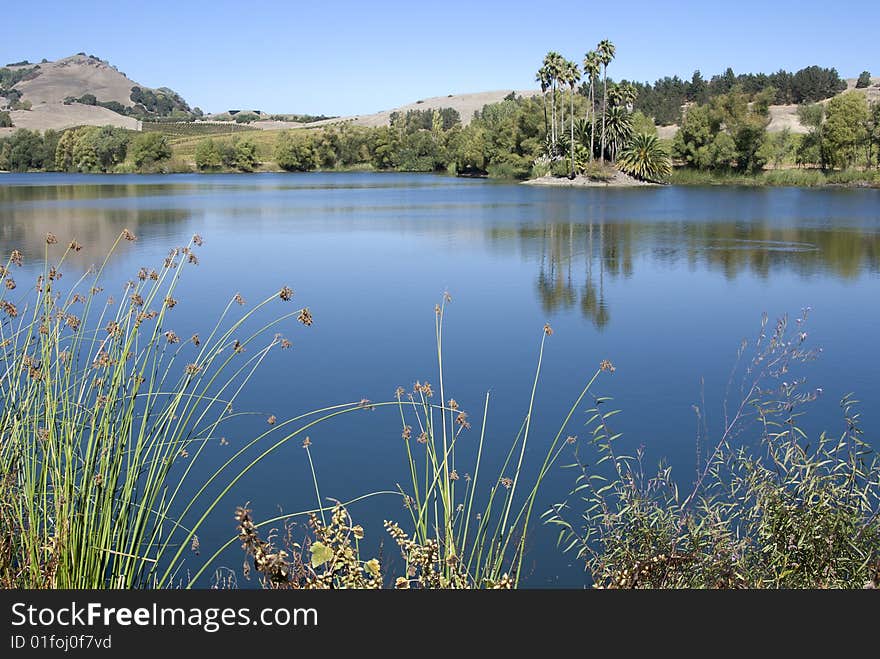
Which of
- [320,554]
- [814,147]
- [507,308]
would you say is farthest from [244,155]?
[320,554]

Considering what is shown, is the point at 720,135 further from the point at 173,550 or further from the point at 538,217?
the point at 173,550

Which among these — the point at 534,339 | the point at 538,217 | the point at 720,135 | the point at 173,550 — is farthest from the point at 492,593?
the point at 720,135

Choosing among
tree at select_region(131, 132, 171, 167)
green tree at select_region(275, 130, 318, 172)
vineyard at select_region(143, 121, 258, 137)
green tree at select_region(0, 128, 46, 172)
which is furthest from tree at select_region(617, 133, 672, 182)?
vineyard at select_region(143, 121, 258, 137)

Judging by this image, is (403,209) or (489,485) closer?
(489,485)

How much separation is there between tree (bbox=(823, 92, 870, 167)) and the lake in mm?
18249

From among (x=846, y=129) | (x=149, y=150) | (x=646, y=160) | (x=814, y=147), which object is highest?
(x=149, y=150)

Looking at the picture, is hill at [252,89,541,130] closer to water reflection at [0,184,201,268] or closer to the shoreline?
the shoreline

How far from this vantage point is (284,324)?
10633 mm

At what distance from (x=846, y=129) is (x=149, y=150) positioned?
5590cm

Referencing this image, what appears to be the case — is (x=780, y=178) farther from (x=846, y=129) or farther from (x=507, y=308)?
(x=507, y=308)

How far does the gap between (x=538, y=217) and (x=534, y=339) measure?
1731 cm

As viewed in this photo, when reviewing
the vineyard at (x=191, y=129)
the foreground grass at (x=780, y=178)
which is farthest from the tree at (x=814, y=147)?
the vineyard at (x=191, y=129)

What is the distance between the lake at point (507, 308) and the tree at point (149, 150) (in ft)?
158

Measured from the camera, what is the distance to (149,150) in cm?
7650
